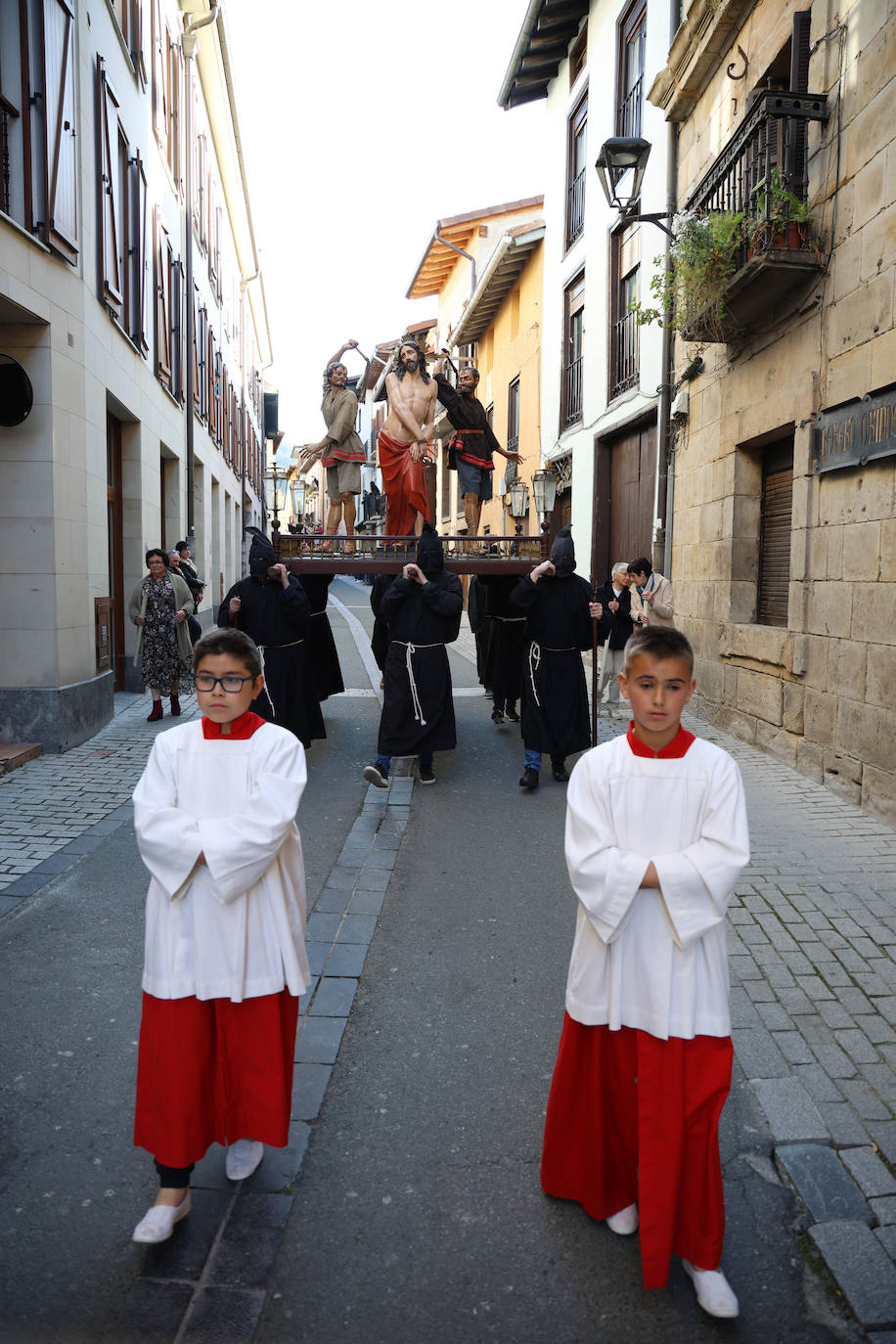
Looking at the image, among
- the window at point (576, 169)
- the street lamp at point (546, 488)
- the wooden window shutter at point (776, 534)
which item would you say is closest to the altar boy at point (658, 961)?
the wooden window shutter at point (776, 534)

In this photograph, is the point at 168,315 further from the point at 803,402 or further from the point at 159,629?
the point at 803,402

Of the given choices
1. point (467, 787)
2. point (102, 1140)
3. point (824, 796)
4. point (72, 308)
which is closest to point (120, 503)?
point (72, 308)

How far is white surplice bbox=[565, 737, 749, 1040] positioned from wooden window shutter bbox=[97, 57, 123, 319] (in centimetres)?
943

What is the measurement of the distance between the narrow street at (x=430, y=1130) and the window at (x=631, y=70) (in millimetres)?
11975

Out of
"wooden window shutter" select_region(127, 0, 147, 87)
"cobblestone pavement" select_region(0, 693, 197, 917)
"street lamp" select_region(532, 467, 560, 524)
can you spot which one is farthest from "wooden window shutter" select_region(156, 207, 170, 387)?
"street lamp" select_region(532, 467, 560, 524)

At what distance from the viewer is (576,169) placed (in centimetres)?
1714

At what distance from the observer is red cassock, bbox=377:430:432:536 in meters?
10.0

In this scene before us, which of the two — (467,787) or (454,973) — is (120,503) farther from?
(454,973)

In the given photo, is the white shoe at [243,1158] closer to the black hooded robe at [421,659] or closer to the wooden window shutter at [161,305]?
the black hooded robe at [421,659]

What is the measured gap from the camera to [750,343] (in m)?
9.25

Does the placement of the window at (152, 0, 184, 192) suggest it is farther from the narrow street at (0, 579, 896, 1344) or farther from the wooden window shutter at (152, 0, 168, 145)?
the narrow street at (0, 579, 896, 1344)

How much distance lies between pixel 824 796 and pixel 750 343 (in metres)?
4.46

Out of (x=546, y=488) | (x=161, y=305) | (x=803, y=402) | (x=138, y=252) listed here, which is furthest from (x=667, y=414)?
(x=161, y=305)

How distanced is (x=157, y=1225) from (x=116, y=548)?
10.6m
